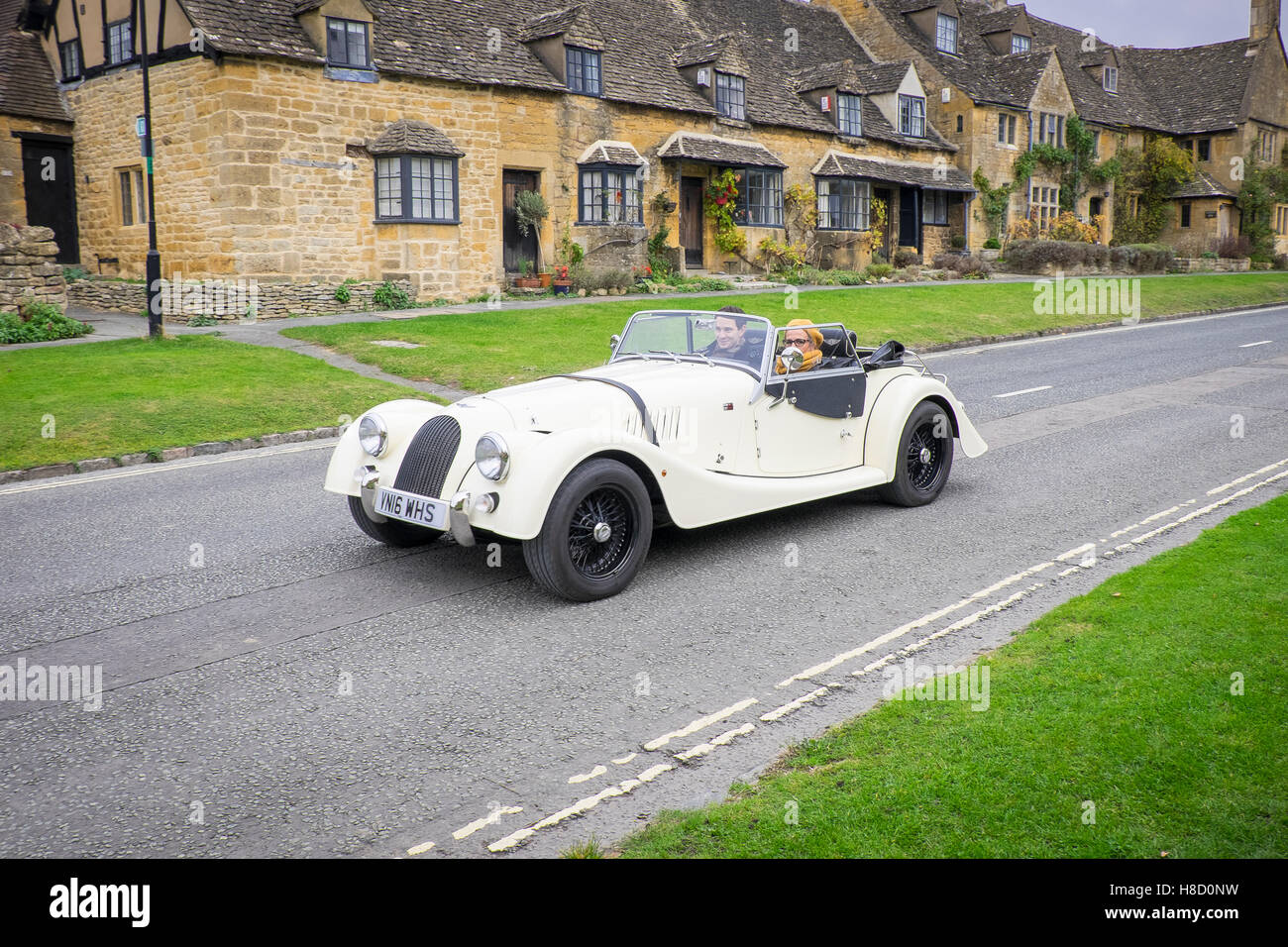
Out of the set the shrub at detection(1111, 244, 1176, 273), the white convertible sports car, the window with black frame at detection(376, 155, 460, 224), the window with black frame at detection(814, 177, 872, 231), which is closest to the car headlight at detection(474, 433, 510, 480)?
the white convertible sports car

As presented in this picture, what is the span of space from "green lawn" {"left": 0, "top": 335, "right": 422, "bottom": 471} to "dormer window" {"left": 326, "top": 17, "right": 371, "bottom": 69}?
28.0 ft

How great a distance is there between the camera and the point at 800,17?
40.1m

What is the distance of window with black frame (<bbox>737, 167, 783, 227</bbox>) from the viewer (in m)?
31.8

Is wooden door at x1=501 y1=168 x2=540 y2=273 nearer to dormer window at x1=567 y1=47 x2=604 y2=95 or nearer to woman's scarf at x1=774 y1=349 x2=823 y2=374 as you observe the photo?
dormer window at x1=567 y1=47 x2=604 y2=95

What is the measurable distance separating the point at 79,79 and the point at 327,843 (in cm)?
2686

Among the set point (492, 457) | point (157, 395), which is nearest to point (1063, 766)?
point (492, 457)

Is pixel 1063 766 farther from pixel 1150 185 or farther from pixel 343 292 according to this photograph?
pixel 1150 185

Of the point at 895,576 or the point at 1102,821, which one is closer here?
the point at 1102,821

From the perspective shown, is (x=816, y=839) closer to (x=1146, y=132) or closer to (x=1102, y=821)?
(x=1102, y=821)

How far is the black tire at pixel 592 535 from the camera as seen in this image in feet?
18.7

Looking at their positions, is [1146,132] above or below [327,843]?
above

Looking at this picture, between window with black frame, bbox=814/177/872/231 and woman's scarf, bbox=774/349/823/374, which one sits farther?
window with black frame, bbox=814/177/872/231
